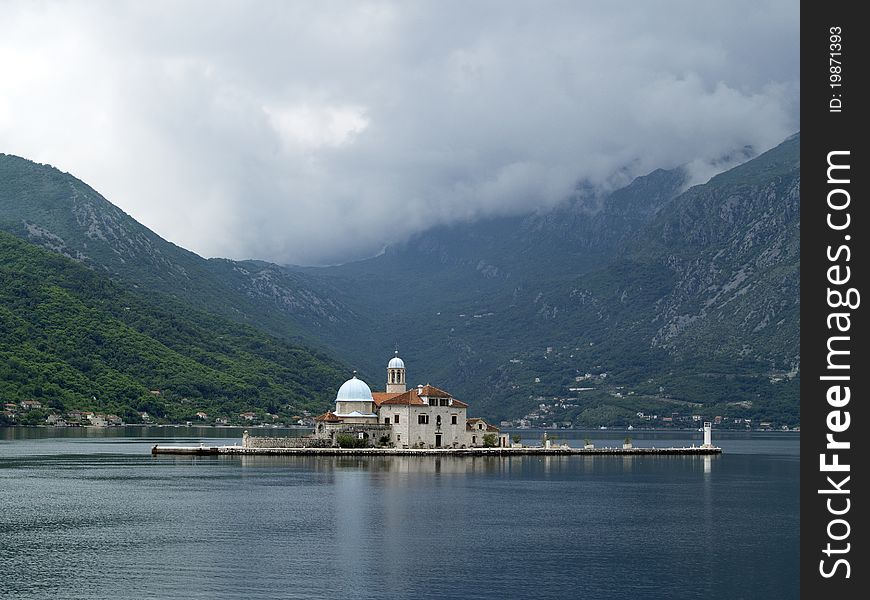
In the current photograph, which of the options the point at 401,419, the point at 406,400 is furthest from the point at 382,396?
the point at 406,400

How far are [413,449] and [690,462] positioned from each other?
39.7 m

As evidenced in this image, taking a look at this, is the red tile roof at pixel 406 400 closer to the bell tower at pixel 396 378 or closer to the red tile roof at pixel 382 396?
the red tile roof at pixel 382 396

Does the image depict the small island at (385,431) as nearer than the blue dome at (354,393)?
Yes

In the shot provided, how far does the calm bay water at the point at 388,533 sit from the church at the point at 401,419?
25.7 m

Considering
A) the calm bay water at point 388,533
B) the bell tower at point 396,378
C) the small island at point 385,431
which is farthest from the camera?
the bell tower at point 396,378

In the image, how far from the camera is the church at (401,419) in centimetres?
15150

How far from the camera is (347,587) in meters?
54.2

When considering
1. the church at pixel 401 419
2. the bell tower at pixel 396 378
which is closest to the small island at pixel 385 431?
the church at pixel 401 419

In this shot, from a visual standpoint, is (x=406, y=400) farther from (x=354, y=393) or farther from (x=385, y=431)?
(x=354, y=393)

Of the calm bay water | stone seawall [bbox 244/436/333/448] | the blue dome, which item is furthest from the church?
the calm bay water
